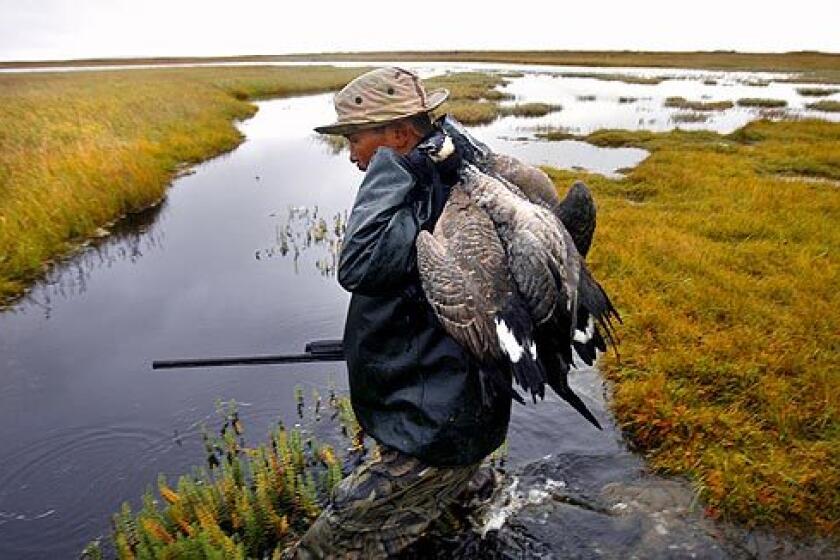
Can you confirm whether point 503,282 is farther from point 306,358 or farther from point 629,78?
point 629,78

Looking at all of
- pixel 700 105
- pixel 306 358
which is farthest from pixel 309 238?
pixel 700 105

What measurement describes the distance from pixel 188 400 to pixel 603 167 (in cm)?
1548

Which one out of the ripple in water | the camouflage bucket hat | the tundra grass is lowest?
the ripple in water

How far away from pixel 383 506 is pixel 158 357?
5602 millimetres

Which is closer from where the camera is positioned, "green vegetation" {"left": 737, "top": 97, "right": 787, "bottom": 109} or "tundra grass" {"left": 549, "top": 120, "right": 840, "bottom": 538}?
"tundra grass" {"left": 549, "top": 120, "right": 840, "bottom": 538}

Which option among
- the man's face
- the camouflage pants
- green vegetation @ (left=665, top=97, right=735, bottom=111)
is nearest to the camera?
the man's face

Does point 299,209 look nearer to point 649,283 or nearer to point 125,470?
point 649,283

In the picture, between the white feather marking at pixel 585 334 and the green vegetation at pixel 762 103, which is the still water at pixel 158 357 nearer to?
the white feather marking at pixel 585 334

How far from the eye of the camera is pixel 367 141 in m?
3.28

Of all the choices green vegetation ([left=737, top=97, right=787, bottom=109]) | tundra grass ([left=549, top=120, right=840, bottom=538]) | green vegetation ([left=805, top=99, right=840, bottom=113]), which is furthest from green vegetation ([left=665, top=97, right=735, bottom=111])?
tundra grass ([left=549, top=120, right=840, bottom=538])

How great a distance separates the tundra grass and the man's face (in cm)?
275

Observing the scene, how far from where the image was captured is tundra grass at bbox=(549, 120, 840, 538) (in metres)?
5.00

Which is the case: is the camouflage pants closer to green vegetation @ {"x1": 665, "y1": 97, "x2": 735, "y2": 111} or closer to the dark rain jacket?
the dark rain jacket

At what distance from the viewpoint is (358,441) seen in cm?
564
